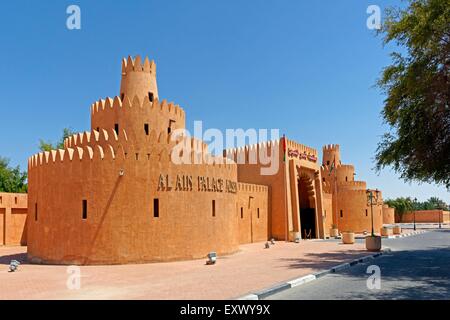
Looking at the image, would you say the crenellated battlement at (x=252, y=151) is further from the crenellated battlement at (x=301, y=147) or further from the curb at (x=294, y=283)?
the curb at (x=294, y=283)

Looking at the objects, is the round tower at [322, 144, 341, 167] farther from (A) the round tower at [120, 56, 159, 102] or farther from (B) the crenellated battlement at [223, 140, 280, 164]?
(A) the round tower at [120, 56, 159, 102]

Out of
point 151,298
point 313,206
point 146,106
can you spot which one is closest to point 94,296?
point 151,298

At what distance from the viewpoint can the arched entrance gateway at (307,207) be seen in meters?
40.0

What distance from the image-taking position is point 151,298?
10594mm

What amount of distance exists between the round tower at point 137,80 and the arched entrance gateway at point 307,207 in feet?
65.4

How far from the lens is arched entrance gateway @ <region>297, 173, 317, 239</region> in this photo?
131 feet

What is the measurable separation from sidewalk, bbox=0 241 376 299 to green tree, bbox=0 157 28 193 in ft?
111

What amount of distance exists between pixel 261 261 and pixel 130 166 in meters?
7.34

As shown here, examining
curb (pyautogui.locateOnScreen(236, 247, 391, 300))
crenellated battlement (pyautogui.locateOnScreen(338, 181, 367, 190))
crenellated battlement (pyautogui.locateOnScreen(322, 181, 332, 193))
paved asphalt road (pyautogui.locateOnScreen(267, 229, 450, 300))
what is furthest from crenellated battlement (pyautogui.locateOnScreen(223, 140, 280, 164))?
paved asphalt road (pyautogui.locateOnScreen(267, 229, 450, 300))

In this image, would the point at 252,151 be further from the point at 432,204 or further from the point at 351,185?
the point at 432,204

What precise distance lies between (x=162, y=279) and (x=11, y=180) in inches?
1760

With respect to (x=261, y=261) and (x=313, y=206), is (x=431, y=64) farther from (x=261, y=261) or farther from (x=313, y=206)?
(x=313, y=206)

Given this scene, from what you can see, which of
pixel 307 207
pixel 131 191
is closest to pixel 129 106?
pixel 131 191

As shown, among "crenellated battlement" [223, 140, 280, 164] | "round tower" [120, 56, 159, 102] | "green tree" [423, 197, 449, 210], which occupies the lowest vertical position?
"green tree" [423, 197, 449, 210]
